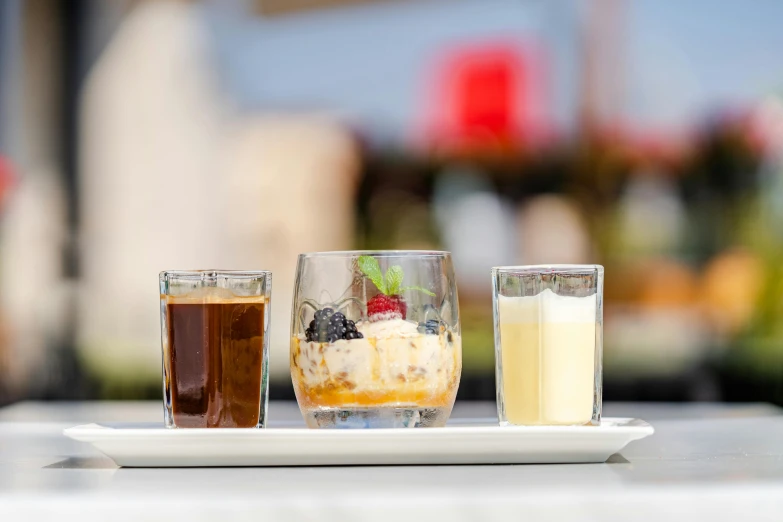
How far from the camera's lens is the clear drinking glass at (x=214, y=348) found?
1.02 m

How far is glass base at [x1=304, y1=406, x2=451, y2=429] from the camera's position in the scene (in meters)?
1.00

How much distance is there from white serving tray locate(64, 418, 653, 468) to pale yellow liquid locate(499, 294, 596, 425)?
16 centimetres

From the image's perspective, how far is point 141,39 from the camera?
418 centimetres

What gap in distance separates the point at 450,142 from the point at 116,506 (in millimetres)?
3258

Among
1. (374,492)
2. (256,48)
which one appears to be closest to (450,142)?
(256,48)

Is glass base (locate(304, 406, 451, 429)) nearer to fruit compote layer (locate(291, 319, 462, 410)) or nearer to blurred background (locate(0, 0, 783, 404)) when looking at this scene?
fruit compote layer (locate(291, 319, 462, 410))

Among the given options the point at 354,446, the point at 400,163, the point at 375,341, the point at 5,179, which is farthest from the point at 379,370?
the point at 5,179

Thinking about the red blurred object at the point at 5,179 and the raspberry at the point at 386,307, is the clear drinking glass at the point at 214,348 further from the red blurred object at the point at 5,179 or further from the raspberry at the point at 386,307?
the red blurred object at the point at 5,179

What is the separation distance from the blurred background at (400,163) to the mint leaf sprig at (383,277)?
2.21 m

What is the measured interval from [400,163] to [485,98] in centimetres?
38

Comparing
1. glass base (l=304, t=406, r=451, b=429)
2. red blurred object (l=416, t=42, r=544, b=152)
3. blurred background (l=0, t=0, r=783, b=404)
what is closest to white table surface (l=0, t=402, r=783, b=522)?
glass base (l=304, t=406, r=451, b=429)

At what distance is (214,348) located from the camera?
1026 mm

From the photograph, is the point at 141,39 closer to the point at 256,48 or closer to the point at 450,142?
the point at 256,48

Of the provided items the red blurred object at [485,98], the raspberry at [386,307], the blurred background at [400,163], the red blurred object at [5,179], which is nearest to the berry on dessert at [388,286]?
the raspberry at [386,307]
